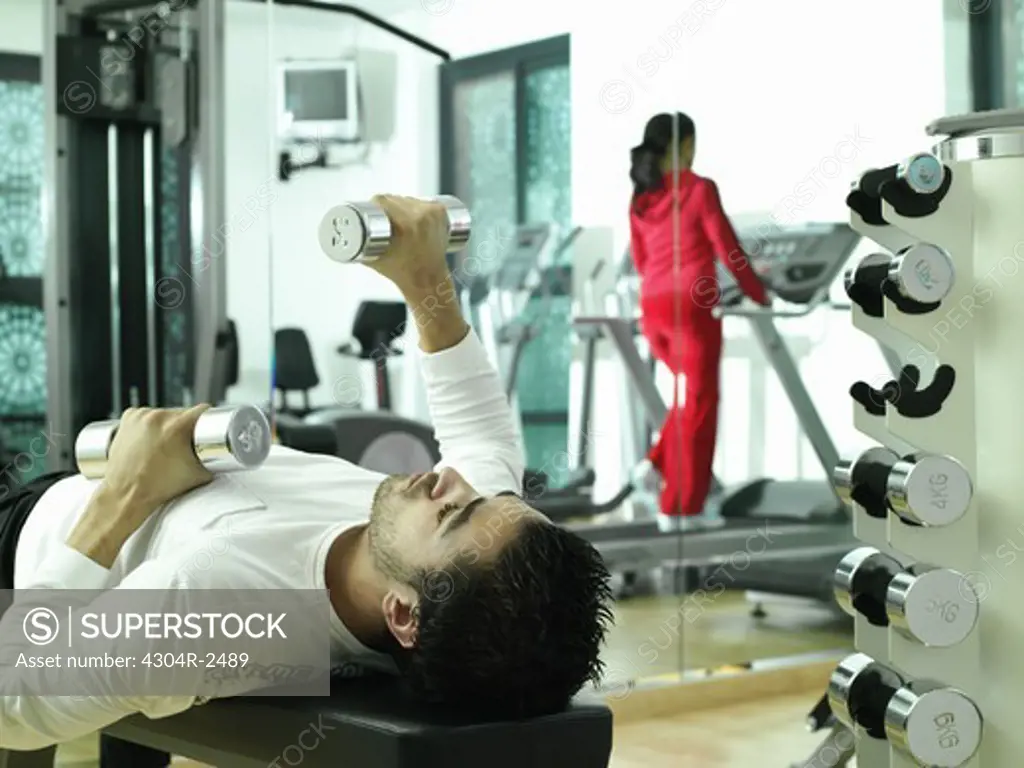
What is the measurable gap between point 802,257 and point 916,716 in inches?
86.0

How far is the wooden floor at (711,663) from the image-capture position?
136 inches

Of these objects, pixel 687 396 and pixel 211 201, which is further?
pixel 687 396

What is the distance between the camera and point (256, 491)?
6.77 feet

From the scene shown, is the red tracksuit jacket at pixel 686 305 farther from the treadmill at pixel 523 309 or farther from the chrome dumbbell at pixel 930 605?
the chrome dumbbell at pixel 930 605

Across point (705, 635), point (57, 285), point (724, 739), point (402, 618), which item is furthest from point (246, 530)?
point (705, 635)

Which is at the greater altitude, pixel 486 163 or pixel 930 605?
pixel 486 163

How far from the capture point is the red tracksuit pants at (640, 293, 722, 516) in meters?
4.17

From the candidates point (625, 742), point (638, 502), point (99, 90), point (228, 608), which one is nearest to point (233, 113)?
point (99, 90)

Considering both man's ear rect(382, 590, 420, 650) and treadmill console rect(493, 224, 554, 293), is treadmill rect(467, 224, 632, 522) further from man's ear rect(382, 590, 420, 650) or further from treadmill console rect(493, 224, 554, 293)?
man's ear rect(382, 590, 420, 650)

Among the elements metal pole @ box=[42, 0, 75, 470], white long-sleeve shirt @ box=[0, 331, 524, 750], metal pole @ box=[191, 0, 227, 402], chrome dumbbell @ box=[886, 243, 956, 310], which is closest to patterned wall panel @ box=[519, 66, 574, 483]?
metal pole @ box=[191, 0, 227, 402]

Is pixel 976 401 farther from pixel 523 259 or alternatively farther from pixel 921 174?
pixel 523 259

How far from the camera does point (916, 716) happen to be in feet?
7.89

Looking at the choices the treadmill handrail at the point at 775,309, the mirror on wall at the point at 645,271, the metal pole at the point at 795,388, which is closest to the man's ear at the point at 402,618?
the mirror on wall at the point at 645,271

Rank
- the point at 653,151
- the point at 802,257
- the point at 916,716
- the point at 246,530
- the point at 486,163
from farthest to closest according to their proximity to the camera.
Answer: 1. the point at 802,257
2. the point at 653,151
3. the point at 486,163
4. the point at 916,716
5. the point at 246,530
